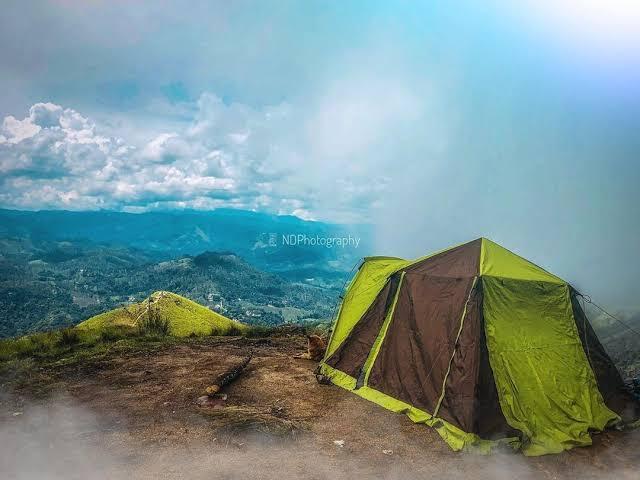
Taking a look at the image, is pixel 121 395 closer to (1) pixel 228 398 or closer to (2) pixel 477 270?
(1) pixel 228 398

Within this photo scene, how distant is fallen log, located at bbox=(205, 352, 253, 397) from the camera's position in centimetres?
1020

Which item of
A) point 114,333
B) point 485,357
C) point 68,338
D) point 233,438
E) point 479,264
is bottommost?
point 114,333

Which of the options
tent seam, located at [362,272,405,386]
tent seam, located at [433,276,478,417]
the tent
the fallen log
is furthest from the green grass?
tent seam, located at [433,276,478,417]

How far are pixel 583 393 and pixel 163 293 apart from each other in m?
18.8

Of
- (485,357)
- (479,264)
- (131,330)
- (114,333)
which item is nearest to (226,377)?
(485,357)

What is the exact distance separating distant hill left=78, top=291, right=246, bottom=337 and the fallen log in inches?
281

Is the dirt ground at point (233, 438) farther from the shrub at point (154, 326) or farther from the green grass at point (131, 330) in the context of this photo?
the shrub at point (154, 326)

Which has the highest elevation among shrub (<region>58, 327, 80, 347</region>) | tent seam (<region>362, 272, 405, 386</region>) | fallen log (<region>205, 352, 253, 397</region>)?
tent seam (<region>362, 272, 405, 386</region>)

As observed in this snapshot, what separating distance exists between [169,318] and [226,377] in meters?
9.72

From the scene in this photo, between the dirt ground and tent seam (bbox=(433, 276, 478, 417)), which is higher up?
tent seam (bbox=(433, 276, 478, 417))

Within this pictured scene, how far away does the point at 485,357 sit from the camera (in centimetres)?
850

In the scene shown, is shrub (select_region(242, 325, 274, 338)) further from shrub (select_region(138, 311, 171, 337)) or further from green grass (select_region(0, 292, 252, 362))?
shrub (select_region(138, 311, 171, 337))

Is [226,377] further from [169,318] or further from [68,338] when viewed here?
[169,318]

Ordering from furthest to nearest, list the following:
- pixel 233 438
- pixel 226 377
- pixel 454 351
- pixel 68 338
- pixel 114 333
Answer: pixel 114 333 < pixel 68 338 < pixel 226 377 < pixel 454 351 < pixel 233 438
